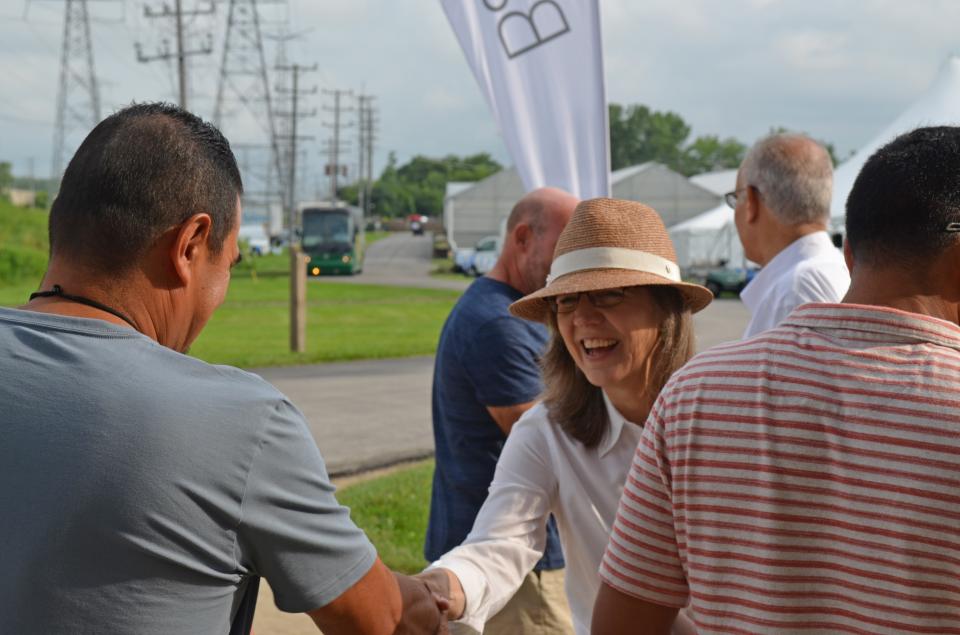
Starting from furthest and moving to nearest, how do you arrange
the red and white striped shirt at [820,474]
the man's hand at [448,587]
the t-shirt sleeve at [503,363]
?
the t-shirt sleeve at [503,363] < the man's hand at [448,587] < the red and white striped shirt at [820,474]

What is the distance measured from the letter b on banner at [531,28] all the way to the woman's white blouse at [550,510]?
9.26 ft

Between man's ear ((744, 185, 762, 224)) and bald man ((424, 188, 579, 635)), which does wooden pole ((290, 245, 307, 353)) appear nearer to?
man's ear ((744, 185, 762, 224))

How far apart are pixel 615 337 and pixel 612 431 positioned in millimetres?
250

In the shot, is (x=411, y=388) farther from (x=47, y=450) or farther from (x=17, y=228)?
(x=17, y=228)

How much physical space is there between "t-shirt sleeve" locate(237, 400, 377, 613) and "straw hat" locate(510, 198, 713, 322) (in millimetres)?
1068

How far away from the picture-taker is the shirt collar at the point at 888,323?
1751mm

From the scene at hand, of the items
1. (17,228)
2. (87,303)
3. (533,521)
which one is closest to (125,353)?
(87,303)

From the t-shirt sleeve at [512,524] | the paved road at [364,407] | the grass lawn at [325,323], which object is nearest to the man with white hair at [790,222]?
the t-shirt sleeve at [512,524]

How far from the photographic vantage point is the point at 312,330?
22.7 m

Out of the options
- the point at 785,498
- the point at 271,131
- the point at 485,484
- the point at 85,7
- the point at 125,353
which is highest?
the point at 85,7

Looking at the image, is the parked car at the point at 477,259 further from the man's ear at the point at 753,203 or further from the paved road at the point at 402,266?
the man's ear at the point at 753,203

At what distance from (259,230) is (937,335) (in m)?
74.5

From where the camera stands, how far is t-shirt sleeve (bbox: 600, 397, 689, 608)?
1944mm

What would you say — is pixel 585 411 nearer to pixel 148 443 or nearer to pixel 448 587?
pixel 448 587
